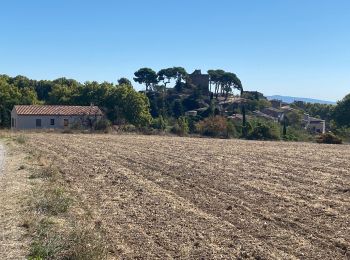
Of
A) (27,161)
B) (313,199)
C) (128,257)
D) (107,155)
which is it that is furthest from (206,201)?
(107,155)

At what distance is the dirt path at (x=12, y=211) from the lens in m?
8.74

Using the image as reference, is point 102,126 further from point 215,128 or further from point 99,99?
point 99,99

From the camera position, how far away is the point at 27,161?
24.5 meters

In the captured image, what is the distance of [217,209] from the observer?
12.8m

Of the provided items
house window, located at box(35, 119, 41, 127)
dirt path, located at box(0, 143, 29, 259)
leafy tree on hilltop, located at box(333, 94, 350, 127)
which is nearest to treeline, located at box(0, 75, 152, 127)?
house window, located at box(35, 119, 41, 127)

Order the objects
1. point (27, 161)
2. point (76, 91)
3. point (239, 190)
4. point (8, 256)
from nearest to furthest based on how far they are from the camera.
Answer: point (8, 256)
point (239, 190)
point (27, 161)
point (76, 91)

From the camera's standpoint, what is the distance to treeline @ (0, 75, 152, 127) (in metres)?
83.9

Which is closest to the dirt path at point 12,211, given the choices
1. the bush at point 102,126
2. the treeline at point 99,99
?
the bush at point 102,126

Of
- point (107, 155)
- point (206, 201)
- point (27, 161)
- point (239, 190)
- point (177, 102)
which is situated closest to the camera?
point (206, 201)

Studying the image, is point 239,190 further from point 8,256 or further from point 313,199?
point 8,256

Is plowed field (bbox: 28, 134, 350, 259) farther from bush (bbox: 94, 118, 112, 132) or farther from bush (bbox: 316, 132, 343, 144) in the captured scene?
bush (bbox: 94, 118, 112, 132)

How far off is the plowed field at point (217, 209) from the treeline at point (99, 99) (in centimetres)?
6051

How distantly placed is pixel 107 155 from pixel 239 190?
1480 cm

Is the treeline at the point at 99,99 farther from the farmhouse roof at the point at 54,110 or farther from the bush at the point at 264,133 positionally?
the bush at the point at 264,133
